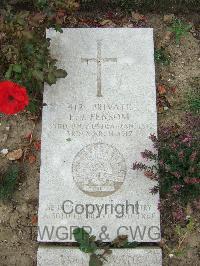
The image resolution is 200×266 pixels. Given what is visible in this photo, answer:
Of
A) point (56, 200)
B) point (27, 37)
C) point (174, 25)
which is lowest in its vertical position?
point (56, 200)

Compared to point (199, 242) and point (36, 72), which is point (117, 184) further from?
point (36, 72)

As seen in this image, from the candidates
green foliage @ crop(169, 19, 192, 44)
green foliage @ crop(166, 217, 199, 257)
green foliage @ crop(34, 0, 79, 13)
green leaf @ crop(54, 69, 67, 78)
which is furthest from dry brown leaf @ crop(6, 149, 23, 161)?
green foliage @ crop(169, 19, 192, 44)

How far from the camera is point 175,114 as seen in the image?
188 inches

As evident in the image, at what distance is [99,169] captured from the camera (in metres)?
4.36

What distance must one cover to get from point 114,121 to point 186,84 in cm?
92

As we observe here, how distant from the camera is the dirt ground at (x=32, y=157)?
14.4 ft

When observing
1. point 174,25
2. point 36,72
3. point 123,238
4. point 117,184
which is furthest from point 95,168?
point 174,25

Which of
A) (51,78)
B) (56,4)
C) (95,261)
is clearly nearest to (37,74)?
(51,78)

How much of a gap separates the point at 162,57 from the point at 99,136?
3.69 ft

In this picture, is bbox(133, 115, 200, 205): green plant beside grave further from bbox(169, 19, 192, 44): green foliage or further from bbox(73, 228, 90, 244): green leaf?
bbox(169, 19, 192, 44): green foliage

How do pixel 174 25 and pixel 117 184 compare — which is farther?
pixel 174 25

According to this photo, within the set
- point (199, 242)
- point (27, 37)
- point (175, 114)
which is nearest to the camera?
point (27, 37)

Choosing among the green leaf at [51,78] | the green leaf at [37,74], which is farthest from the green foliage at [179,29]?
the green leaf at [37,74]

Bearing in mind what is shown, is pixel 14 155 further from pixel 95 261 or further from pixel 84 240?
pixel 95 261
